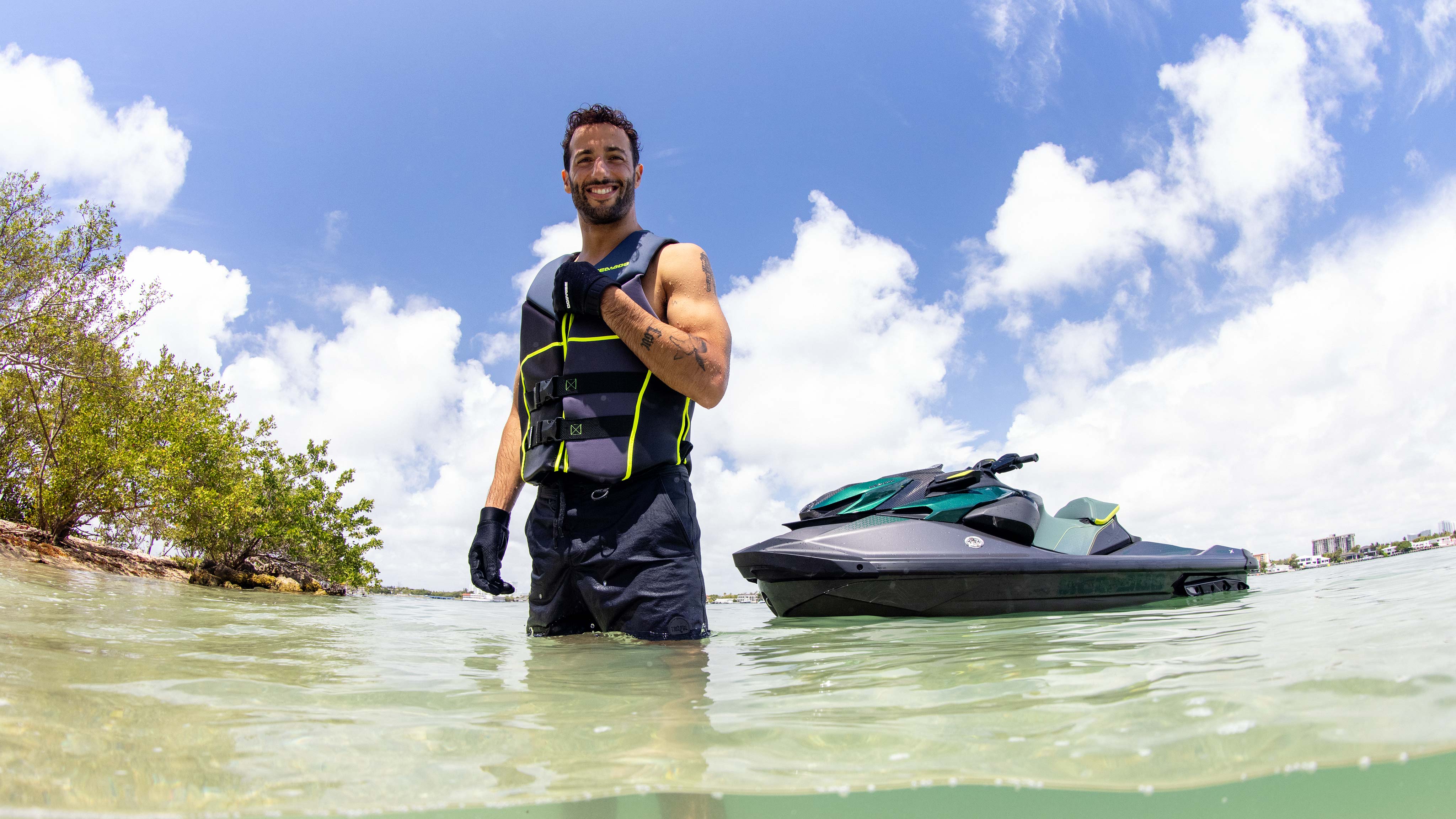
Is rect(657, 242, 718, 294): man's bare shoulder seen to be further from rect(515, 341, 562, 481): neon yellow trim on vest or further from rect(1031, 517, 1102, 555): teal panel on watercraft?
rect(1031, 517, 1102, 555): teal panel on watercraft

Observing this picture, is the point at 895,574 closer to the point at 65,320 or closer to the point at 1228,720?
the point at 1228,720

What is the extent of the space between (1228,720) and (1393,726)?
0.81 feet

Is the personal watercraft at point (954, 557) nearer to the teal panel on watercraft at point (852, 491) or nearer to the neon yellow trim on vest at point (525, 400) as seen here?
the teal panel on watercraft at point (852, 491)

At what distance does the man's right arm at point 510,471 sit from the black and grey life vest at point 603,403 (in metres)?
0.21

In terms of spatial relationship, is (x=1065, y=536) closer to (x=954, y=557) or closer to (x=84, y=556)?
(x=954, y=557)

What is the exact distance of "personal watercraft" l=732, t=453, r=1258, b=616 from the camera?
3.67 metres

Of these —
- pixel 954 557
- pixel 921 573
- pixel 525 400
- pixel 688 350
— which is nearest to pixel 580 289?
pixel 688 350

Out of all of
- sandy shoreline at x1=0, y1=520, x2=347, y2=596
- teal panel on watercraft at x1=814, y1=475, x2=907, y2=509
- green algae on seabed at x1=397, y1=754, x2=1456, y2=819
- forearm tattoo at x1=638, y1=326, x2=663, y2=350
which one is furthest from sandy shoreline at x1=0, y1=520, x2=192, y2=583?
green algae on seabed at x1=397, y1=754, x2=1456, y2=819

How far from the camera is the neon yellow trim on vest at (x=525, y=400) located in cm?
245

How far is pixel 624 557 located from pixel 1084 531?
3415 mm

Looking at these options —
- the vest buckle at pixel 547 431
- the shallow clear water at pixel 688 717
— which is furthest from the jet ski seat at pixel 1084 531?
the vest buckle at pixel 547 431

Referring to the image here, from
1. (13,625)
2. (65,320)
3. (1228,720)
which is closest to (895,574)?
(1228,720)

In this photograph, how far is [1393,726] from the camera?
1169 millimetres

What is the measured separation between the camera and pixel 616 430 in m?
2.25
